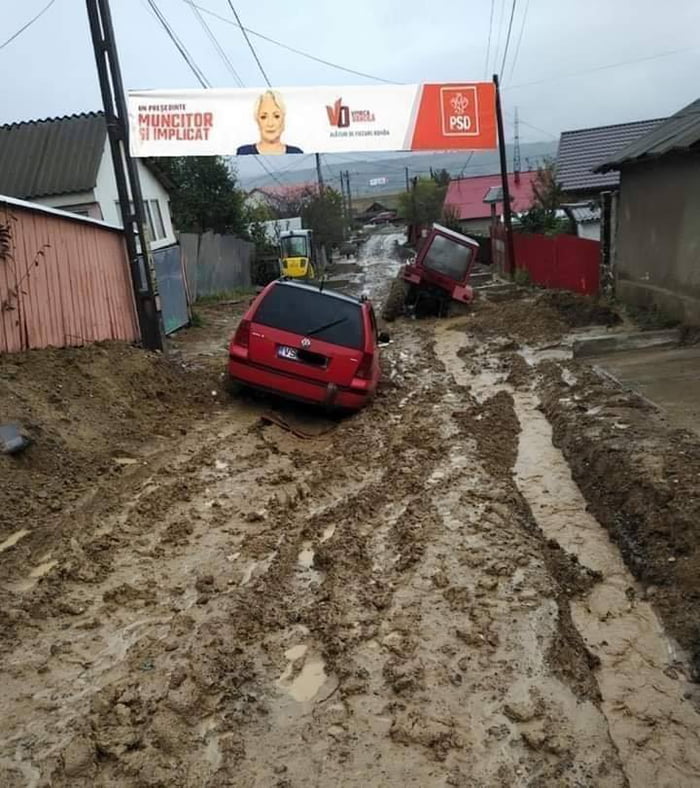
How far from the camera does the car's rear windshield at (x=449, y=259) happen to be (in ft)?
68.6

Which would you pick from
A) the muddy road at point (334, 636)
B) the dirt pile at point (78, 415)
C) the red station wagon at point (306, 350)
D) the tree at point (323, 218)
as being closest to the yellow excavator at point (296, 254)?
the tree at point (323, 218)

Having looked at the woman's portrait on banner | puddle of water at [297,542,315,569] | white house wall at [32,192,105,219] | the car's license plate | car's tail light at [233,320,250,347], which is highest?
the woman's portrait on banner

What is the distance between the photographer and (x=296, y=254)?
38062mm

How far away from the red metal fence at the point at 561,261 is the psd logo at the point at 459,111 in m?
6.34

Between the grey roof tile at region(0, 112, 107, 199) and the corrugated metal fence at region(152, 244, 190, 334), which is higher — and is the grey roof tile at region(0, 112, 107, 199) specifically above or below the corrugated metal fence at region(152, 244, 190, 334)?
above

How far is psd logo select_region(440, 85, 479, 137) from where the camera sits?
15.3 m

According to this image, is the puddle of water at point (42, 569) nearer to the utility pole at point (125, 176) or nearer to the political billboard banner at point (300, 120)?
the utility pole at point (125, 176)

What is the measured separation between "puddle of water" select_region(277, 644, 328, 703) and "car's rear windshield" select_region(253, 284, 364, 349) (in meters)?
5.83

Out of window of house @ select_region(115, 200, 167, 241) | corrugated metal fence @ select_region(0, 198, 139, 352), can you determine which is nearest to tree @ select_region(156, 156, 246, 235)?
window of house @ select_region(115, 200, 167, 241)

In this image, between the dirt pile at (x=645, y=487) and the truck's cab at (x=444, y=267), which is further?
the truck's cab at (x=444, y=267)

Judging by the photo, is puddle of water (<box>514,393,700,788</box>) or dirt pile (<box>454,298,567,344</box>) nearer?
puddle of water (<box>514,393,700,788</box>)

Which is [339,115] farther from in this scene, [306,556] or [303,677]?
[303,677]

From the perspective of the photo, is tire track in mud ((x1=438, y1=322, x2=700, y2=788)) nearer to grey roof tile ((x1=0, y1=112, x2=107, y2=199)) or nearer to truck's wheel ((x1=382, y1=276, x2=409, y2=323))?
truck's wheel ((x1=382, y1=276, x2=409, y2=323))

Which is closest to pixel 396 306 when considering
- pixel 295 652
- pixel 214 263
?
pixel 214 263
